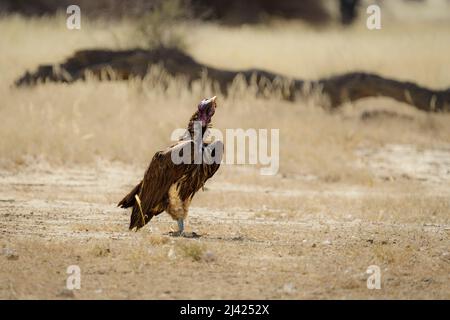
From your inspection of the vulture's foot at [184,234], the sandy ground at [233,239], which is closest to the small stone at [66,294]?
the sandy ground at [233,239]

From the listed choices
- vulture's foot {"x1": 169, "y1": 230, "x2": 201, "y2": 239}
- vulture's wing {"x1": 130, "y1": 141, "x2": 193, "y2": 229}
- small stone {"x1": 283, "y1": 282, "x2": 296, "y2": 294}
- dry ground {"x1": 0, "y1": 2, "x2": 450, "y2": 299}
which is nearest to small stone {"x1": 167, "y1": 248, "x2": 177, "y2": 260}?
dry ground {"x1": 0, "y1": 2, "x2": 450, "y2": 299}

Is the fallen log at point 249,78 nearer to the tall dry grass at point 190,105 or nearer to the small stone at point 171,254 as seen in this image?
the tall dry grass at point 190,105

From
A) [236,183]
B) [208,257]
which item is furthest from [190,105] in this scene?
[208,257]

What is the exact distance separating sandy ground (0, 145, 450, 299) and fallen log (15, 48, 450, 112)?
3.56 m

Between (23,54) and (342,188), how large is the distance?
25.6ft

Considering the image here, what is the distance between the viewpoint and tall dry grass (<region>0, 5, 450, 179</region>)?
47.9ft

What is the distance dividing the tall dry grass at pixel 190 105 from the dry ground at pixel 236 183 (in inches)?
1.4

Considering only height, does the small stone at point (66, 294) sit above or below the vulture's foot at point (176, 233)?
below

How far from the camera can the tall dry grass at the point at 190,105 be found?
14.6m

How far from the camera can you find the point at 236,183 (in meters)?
13.5

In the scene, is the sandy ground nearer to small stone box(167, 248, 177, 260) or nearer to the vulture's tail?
small stone box(167, 248, 177, 260)

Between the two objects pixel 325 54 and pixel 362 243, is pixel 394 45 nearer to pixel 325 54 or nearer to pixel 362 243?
pixel 325 54

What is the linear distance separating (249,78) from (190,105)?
1.63 metres

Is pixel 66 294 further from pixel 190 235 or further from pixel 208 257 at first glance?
pixel 190 235
